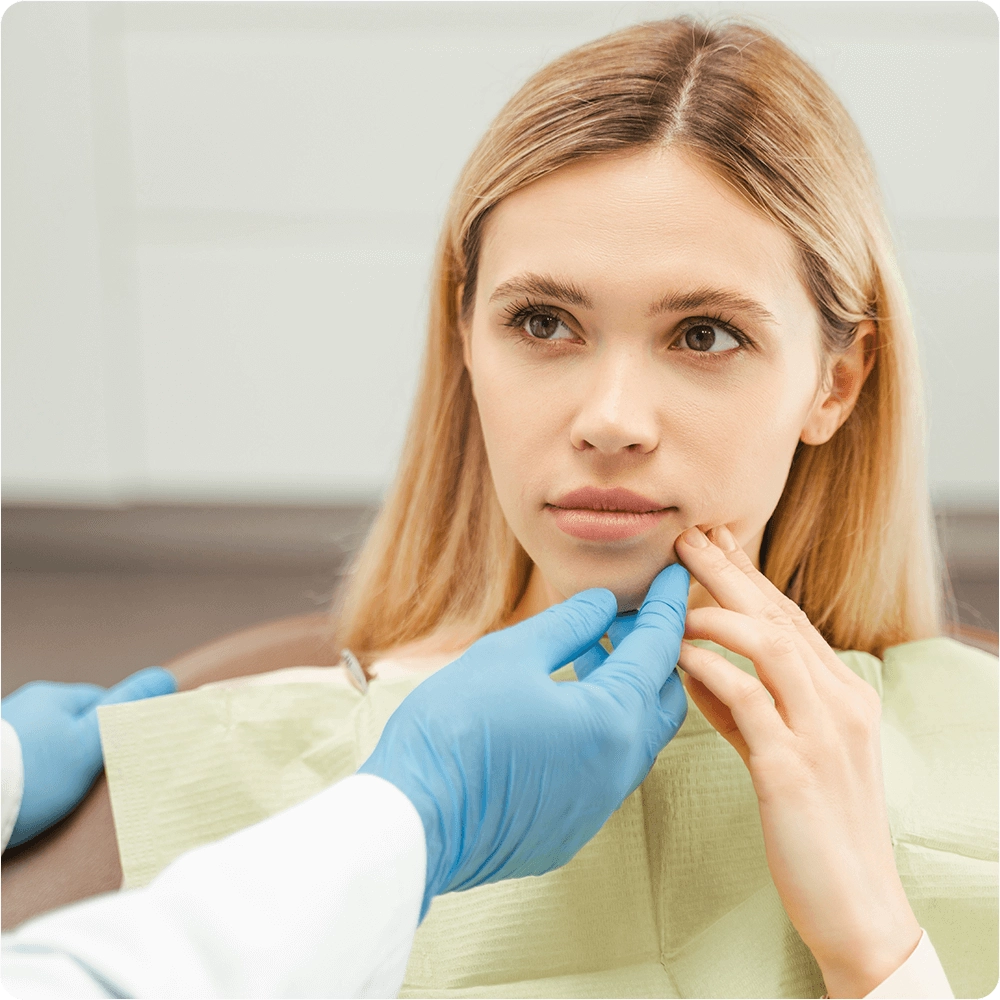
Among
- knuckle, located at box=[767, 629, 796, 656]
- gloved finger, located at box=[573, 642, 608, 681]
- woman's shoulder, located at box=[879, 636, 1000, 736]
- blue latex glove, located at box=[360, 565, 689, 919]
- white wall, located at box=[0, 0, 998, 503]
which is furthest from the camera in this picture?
white wall, located at box=[0, 0, 998, 503]

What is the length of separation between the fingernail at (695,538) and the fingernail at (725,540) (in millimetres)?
19

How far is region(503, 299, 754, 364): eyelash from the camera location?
0.82 meters

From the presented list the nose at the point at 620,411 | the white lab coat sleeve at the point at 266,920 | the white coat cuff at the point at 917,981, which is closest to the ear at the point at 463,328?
the nose at the point at 620,411

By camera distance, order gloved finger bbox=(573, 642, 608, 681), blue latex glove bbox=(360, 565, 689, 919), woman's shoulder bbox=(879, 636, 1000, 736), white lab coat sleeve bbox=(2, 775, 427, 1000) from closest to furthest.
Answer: white lab coat sleeve bbox=(2, 775, 427, 1000) → blue latex glove bbox=(360, 565, 689, 919) → gloved finger bbox=(573, 642, 608, 681) → woman's shoulder bbox=(879, 636, 1000, 736)

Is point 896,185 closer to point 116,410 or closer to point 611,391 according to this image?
point 611,391

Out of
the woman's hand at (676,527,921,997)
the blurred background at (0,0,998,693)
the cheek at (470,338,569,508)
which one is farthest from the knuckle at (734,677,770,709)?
the blurred background at (0,0,998,693)

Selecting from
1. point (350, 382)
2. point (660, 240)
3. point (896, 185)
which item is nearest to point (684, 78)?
point (660, 240)

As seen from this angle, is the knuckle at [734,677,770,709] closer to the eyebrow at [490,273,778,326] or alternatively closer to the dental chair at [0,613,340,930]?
the eyebrow at [490,273,778,326]

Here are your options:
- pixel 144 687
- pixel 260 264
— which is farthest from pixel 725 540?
pixel 260 264

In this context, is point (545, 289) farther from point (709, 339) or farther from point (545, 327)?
point (709, 339)

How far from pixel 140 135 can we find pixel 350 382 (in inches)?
25.4

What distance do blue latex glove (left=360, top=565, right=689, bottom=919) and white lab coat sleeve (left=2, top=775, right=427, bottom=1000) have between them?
0.04 metres

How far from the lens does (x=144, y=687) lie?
3.50 ft

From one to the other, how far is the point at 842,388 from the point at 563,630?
17.1 inches
